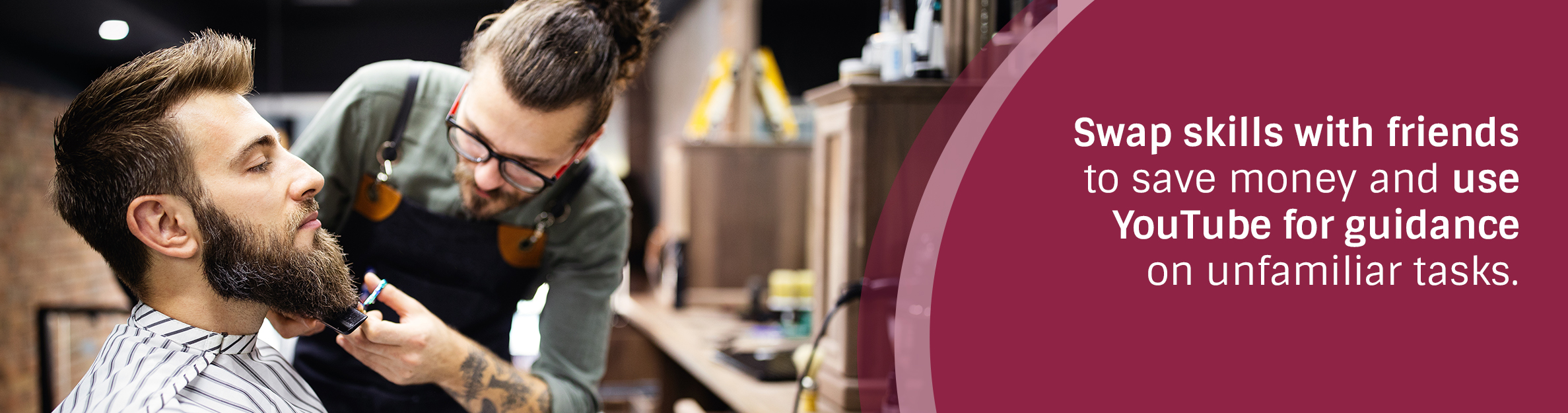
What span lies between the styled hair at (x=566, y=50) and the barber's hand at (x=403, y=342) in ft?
0.97

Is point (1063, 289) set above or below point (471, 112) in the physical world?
below

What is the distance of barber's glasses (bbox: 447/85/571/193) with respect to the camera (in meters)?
1.24

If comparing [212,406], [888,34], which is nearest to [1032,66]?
[888,34]

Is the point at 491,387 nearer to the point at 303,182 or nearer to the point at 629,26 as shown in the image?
the point at 303,182

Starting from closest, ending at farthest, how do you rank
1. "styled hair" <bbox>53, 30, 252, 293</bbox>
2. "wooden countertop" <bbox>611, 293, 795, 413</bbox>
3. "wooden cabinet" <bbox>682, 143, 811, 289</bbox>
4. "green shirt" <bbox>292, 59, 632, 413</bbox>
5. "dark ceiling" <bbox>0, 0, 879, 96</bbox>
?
"styled hair" <bbox>53, 30, 252, 293</bbox>
"green shirt" <bbox>292, 59, 632, 413</bbox>
"wooden countertop" <bbox>611, 293, 795, 413</bbox>
"dark ceiling" <bbox>0, 0, 879, 96</bbox>
"wooden cabinet" <bbox>682, 143, 811, 289</bbox>

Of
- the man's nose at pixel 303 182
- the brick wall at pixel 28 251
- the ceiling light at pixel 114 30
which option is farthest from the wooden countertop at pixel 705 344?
the brick wall at pixel 28 251

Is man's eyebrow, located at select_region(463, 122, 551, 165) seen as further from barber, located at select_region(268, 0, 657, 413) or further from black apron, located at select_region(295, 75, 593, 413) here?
black apron, located at select_region(295, 75, 593, 413)

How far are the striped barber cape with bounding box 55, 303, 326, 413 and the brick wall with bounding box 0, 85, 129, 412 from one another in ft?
5.70

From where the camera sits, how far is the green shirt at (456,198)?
1.37 meters

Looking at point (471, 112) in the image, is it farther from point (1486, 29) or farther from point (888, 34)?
point (1486, 29)

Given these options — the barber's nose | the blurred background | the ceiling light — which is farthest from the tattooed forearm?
the ceiling light

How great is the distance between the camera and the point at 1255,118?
126 cm

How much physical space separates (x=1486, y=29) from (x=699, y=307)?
2742mm

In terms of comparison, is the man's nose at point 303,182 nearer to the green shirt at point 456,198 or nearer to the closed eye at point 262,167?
the closed eye at point 262,167
